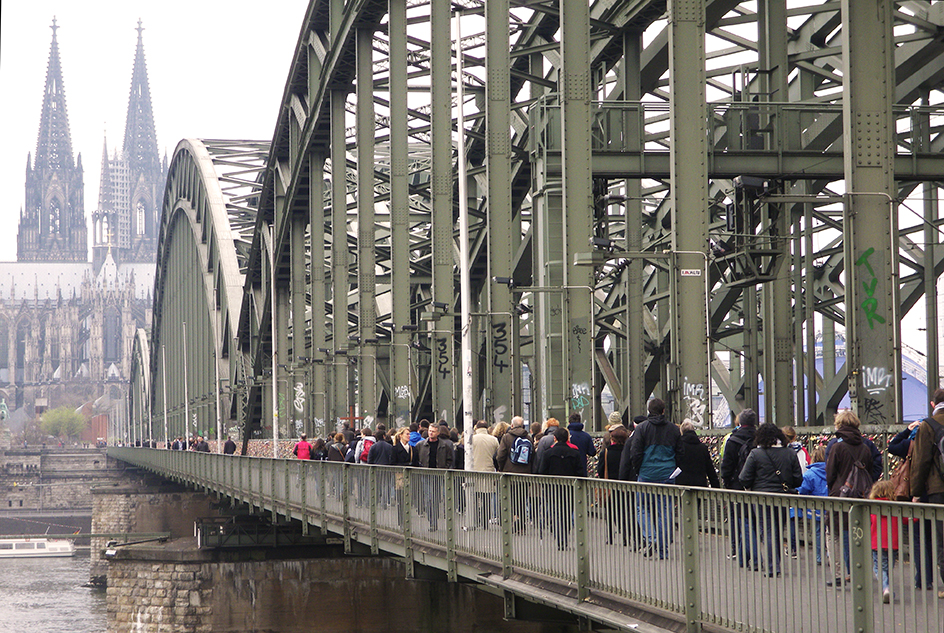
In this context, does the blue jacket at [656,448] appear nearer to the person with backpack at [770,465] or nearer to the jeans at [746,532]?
the person with backpack at [770,465]

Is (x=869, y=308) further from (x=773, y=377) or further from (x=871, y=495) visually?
(x=773, y=377)

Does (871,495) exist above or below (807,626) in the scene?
above

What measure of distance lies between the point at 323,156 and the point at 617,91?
19.0 m

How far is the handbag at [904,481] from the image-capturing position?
363 inches

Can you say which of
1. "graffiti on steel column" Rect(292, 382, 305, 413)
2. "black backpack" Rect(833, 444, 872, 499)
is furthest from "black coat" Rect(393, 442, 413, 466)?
"graffiti on steel column" Rect(292, 382, 305, 413)

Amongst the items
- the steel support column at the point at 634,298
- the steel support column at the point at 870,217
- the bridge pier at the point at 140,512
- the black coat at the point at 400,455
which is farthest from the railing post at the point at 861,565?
the bridge pier at the point at 140,512

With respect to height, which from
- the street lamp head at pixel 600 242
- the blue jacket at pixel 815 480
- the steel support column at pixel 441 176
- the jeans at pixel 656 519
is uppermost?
the steel support column at pixel 441 176

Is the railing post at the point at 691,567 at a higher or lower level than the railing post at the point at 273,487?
higher

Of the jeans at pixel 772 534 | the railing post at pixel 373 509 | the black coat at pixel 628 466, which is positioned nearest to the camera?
the jeans at pixel 772 534

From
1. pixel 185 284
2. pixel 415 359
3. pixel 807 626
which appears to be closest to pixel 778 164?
pixel 807 626

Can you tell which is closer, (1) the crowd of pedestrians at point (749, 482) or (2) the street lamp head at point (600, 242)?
(1) the crowd of pedestrians at point (749, 482)

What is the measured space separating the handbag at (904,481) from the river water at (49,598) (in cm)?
4889

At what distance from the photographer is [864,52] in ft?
50.7

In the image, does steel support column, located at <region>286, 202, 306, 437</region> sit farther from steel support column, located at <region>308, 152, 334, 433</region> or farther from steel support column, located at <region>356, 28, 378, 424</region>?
steel support column, located at <region>356, 28, 378, 424</region>
